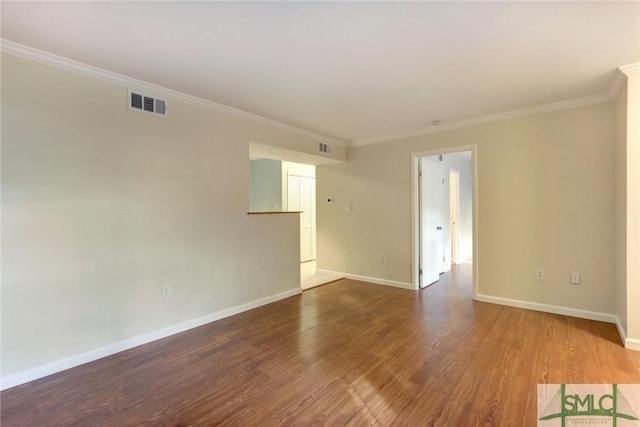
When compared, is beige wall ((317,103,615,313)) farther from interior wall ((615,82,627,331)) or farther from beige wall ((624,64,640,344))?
beige wall ((624,64,640,344))

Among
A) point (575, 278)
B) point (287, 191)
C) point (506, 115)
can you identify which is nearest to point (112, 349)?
point (287, 191)

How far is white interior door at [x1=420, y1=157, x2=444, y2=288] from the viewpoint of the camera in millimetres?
4688

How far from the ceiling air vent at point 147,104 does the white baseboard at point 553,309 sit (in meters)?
4.38

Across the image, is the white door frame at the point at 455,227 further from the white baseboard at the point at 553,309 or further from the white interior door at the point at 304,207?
the white interior door at the point at 304,207

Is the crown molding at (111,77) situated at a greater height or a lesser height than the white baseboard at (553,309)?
greater

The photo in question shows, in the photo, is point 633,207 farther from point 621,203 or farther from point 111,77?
point 111,77

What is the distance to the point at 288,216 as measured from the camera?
4.34 metres

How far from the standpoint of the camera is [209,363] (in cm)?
245

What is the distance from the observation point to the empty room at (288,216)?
1.89 meters

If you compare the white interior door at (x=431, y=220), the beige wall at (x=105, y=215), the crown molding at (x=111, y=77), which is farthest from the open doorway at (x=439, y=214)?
the beige wall at (x=105, y=215)

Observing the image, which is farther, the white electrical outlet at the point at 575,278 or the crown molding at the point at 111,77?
the white electrical outlet at the point at 575,278

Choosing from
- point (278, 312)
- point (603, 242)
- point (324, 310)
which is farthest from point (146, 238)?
point (603, 242)

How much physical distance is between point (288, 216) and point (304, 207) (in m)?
2.76

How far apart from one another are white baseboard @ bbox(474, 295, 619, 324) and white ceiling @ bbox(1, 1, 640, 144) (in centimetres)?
236
